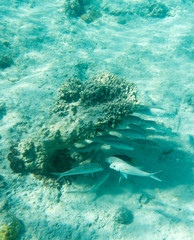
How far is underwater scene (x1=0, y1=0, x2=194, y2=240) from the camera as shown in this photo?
394 cm

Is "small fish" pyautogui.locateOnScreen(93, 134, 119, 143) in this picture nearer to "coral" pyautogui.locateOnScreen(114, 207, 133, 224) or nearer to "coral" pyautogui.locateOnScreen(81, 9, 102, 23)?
"coral" pyautogui.locateOnScreen(114, 207, 133, 224)

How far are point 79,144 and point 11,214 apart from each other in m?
2.42

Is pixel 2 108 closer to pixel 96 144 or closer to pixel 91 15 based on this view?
pixel 96 144

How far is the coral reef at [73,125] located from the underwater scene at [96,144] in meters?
0.03

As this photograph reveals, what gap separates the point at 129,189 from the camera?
4.52 meters

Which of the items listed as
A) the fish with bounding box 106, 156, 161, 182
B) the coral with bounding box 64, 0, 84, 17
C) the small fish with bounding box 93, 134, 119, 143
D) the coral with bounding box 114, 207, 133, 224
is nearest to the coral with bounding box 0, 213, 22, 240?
the coral with bounding box 114, 207, 133, 224

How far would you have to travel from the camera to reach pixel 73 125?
4137mm

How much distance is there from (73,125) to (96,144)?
0.85 meters

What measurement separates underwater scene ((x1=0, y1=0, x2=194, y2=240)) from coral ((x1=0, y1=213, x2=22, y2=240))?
21mm

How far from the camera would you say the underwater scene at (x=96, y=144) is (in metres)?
3.94

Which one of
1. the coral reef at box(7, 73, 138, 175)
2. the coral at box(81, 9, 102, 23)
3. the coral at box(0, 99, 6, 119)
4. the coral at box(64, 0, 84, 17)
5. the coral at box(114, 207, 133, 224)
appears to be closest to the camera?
the coral at box(114, 207, 133, 224)

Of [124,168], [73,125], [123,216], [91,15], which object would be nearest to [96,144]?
[73,125]

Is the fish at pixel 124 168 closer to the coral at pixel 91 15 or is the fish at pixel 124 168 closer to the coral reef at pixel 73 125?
the coral reef at pixel 73 125

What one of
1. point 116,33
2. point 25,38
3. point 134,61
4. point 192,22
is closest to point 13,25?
point 25,38
